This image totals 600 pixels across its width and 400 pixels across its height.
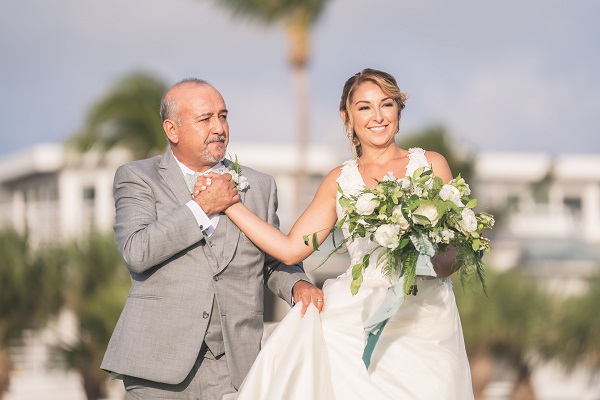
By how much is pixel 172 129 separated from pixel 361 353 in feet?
5.17

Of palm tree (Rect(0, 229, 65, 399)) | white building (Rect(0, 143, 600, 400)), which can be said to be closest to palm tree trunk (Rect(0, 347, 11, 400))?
palm tree (Rect(0, 229, 65, 399))

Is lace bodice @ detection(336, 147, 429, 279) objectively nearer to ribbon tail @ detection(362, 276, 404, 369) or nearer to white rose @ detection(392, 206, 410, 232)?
ribbon tail @ detection(362, 276, 404, 369)

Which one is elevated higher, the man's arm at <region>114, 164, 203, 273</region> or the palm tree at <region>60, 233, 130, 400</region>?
the man's arm at <region>114, 164, 203, 273</region>

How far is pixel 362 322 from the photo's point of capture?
20.7 feet

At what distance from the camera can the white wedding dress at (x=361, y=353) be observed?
616 centimetres

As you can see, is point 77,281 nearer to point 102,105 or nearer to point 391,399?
point 102,105

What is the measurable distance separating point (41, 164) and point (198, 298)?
1198 inches

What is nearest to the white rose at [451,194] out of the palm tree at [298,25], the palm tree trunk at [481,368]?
the palm tree trunk at [481,368]

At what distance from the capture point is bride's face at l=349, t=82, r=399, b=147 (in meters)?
6.51

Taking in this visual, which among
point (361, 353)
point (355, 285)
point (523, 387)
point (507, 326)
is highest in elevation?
point (355, 285)

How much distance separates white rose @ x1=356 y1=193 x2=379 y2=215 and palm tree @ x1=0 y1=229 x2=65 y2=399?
52.4 ft

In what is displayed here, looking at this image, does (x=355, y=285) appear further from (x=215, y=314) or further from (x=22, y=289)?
(x=22, y=289)

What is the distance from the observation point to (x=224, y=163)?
6820mm

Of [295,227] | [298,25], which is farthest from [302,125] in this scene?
[295,227]
